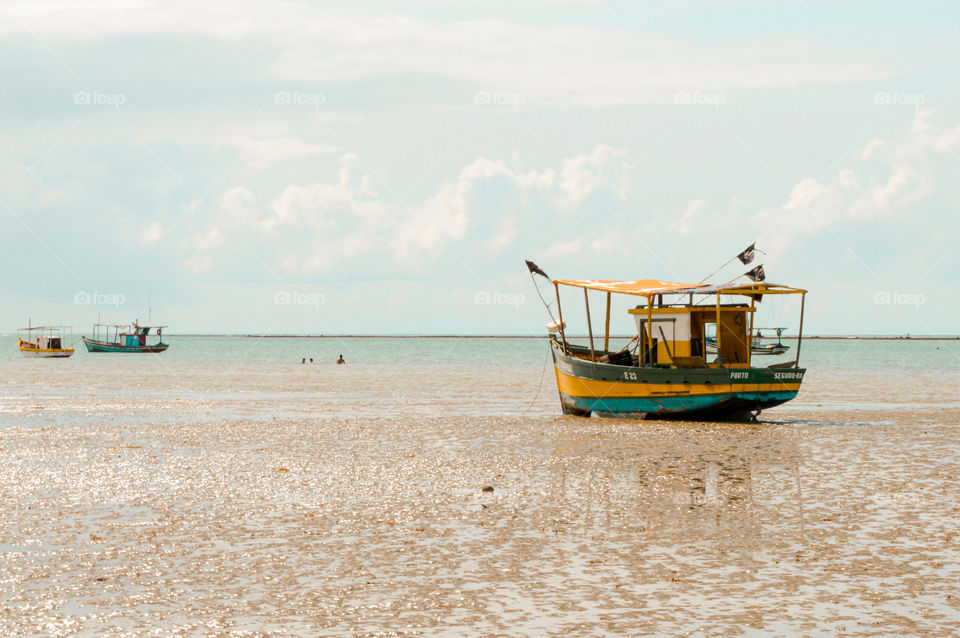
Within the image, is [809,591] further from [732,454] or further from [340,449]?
[340,449]

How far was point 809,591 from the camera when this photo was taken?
10961 mm

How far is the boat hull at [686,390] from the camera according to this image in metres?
31.4

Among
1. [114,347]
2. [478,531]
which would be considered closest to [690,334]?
[478,531]

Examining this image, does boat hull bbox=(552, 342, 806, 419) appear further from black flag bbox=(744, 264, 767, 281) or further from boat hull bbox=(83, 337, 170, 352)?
boat hull bbox=(83, 337, 170, 352)

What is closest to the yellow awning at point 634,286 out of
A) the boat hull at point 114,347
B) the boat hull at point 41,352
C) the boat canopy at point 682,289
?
the boat canopy at point 682,289

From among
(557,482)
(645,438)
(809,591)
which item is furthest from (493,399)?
(809,591)

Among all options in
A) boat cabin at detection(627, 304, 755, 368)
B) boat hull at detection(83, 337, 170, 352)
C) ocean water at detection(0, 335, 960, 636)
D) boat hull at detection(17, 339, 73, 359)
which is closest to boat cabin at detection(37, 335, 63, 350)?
boat hull at detection(17, 339, 73, 359)

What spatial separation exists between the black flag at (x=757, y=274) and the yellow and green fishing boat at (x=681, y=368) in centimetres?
25

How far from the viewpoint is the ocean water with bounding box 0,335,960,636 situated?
1012 cm

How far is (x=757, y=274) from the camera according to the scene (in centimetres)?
3206

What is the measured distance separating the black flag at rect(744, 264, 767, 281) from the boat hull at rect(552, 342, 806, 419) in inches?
117

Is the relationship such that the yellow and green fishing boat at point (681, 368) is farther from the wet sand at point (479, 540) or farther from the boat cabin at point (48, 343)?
the boat cabin at point (48, 343)

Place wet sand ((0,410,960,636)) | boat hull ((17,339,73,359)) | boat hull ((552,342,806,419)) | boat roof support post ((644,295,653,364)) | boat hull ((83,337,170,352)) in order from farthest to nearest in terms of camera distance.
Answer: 1. boat hull ((83,337,170,352))
2. boat hull ((17,339,73,359))
3. boat roof support post ((644,295,653,364))
4. boat hull ((552,342,806,419))
5. wet sand ((0,410,960,636))

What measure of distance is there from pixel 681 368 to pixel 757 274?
3910 millimetres
